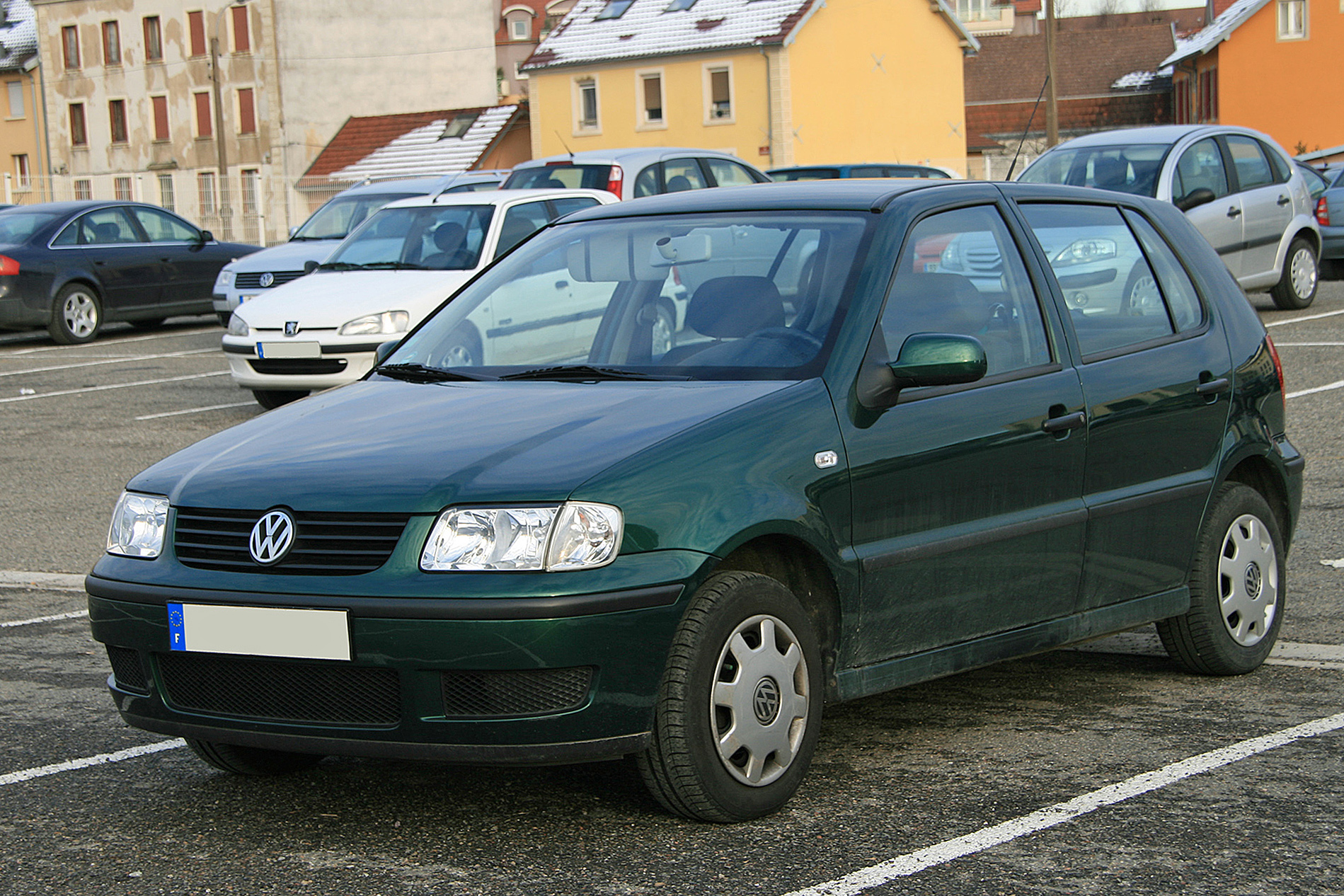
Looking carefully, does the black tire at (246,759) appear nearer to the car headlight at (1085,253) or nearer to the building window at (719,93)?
the car headlight at (1085,253)

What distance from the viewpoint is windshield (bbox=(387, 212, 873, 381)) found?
4.92 meters

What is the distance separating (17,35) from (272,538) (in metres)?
75.1

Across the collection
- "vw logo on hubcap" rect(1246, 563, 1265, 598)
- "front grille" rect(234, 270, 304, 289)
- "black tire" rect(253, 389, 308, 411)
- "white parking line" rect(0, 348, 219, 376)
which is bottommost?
"vw logo on hubcap" rect(1246, 563, 1265, 598)

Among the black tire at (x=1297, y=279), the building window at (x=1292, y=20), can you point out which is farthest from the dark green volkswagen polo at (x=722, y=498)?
the building window at (x=1292, y=20)

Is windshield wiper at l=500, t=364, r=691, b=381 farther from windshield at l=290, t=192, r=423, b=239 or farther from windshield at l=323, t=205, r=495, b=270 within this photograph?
windshield at l=290, t=192, r=423, b=239

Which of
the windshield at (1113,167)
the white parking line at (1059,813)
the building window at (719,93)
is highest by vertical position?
the building window at (719,93)

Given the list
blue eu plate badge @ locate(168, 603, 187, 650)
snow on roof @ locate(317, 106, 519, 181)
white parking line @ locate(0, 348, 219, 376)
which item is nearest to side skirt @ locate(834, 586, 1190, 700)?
blue eu plate badge @ locate(168, 603, 187, 650)

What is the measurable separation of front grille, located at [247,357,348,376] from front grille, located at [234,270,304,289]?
5.88 m

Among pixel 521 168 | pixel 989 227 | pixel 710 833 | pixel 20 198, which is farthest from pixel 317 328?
pixel 20 198

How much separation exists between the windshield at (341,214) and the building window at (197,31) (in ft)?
154

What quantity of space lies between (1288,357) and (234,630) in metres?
12.4

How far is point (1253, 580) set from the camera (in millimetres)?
6102

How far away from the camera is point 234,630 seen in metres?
4.23

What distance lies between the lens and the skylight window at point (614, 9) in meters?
57.9
